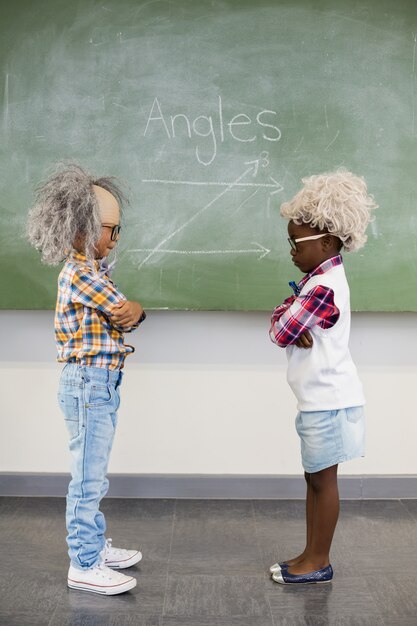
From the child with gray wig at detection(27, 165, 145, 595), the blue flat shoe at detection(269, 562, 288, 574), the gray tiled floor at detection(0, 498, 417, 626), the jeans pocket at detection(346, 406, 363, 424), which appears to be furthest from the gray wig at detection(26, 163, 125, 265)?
the blue flat shoe at detection(269, 562, 288, 574)

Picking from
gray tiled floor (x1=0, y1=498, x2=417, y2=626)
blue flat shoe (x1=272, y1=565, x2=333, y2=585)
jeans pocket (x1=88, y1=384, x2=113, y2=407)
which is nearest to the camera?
gray tiled floor (x1=0, y1=498, x2=417, y2=626)

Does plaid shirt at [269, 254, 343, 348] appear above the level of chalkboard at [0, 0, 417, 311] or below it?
below

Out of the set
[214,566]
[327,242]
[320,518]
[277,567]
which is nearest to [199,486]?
[214,566]

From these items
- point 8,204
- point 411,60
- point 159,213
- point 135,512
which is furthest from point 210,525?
point 411,60

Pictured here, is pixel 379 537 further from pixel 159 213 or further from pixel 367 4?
pixel 367 4

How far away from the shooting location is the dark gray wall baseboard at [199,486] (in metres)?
3.39

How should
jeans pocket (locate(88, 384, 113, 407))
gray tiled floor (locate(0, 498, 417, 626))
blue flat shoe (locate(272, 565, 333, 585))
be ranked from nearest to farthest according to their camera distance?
gray tiled floor (locate(0, 498, 417, 626))
jeans pocket (locate(88, 384, 113, 407))
blue flat shoe (locate(272, 565, 333, 585))

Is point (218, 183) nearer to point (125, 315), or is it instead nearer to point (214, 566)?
point (125, 315)

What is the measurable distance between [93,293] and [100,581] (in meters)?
0.92

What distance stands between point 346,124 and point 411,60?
38 cm

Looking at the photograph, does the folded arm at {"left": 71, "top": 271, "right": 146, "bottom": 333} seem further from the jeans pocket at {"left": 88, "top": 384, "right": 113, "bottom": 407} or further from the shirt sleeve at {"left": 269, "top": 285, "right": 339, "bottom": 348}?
the shirt sleeve at {"left": 269, "top": 285, "right": 339, "bottom": 348}

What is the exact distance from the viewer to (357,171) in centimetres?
321

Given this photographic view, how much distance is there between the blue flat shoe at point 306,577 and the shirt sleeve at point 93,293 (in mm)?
1035

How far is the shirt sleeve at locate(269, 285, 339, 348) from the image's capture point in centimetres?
234
